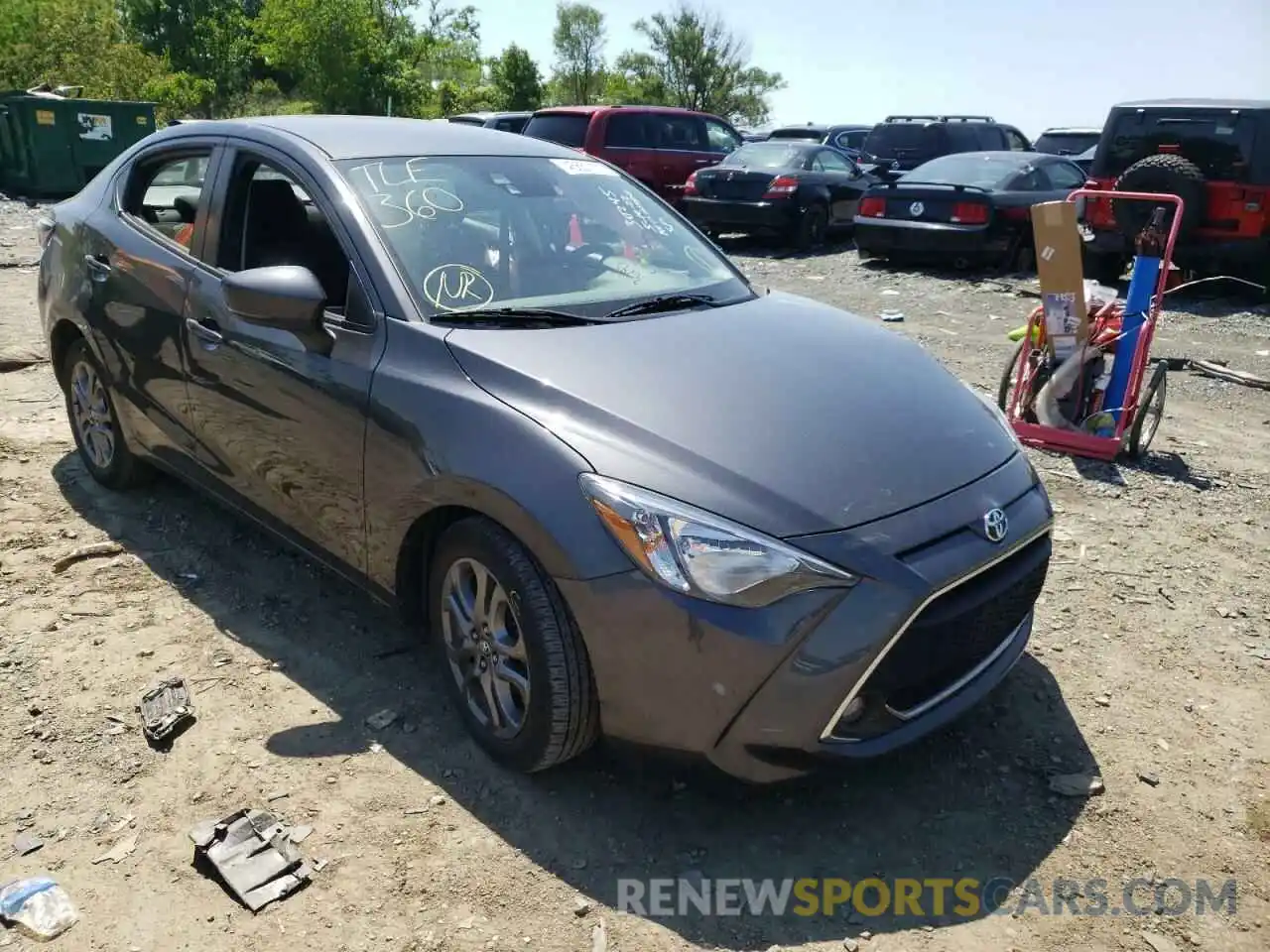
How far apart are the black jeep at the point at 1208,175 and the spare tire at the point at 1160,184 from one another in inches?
0.5

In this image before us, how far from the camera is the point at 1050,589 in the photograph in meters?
4.04

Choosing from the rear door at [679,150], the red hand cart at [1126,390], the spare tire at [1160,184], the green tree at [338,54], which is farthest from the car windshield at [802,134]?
the green tree at [338,54]

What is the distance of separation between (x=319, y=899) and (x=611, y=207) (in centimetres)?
249

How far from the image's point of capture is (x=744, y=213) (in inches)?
504

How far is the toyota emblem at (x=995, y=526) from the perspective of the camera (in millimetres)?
2617

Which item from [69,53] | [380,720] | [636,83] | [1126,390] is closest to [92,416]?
[380,720]

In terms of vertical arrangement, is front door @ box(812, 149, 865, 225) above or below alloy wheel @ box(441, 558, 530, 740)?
above

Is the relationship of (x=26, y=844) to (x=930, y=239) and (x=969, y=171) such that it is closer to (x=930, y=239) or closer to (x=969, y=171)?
(x=930, y=239)

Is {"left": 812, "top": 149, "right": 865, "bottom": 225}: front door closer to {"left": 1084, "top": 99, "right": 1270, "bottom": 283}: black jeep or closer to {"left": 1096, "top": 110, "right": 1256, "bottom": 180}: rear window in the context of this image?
{"left": 1096, "top": 110, "right": 1256, "bottom": 180}: rear window

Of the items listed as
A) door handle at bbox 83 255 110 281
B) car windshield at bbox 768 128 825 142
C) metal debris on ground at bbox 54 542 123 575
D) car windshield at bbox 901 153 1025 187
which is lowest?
metal debris on ground at bbox 54 542 123 575

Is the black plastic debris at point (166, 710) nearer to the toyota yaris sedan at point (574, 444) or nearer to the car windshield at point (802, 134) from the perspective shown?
the toyota yaris sedan at point (574, 444)

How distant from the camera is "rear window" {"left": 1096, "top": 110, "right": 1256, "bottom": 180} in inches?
361

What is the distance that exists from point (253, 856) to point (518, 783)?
2.27ft

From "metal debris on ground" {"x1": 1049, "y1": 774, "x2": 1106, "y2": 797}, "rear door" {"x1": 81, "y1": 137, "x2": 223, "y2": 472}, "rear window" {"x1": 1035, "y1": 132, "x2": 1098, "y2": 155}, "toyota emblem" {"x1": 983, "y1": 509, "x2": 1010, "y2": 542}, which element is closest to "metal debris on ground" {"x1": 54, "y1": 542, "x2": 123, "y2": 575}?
"rear door" {"x1": 81, "y1": 137, "x2": 223, "y2": 472}
